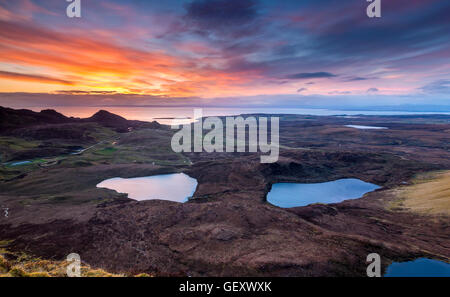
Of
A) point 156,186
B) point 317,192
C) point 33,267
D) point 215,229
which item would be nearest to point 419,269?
point 215,229

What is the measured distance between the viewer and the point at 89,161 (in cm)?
8375

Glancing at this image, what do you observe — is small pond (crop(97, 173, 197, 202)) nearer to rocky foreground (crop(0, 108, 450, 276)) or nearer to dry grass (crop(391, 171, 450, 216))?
rocky foreground (crop(0, 108, 450, 276))

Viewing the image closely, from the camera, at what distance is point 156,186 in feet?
213

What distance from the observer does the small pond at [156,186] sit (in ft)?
186

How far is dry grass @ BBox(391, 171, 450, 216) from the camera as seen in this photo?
44.5 m

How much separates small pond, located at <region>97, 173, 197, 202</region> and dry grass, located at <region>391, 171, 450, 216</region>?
51470 mm

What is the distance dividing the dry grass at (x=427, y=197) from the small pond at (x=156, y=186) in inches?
2026

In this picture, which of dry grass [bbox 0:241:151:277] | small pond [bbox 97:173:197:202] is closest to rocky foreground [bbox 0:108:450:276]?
dry grass [bbox 0:241:151:277]

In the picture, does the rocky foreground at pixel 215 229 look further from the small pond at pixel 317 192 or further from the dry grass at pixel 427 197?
the small pond at pixel 317 192

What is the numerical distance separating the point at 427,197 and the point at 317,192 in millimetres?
23988

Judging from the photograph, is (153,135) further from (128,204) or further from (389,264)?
(389,264)

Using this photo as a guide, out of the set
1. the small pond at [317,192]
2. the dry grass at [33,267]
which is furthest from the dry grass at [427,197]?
the dry grass at [33,267]
